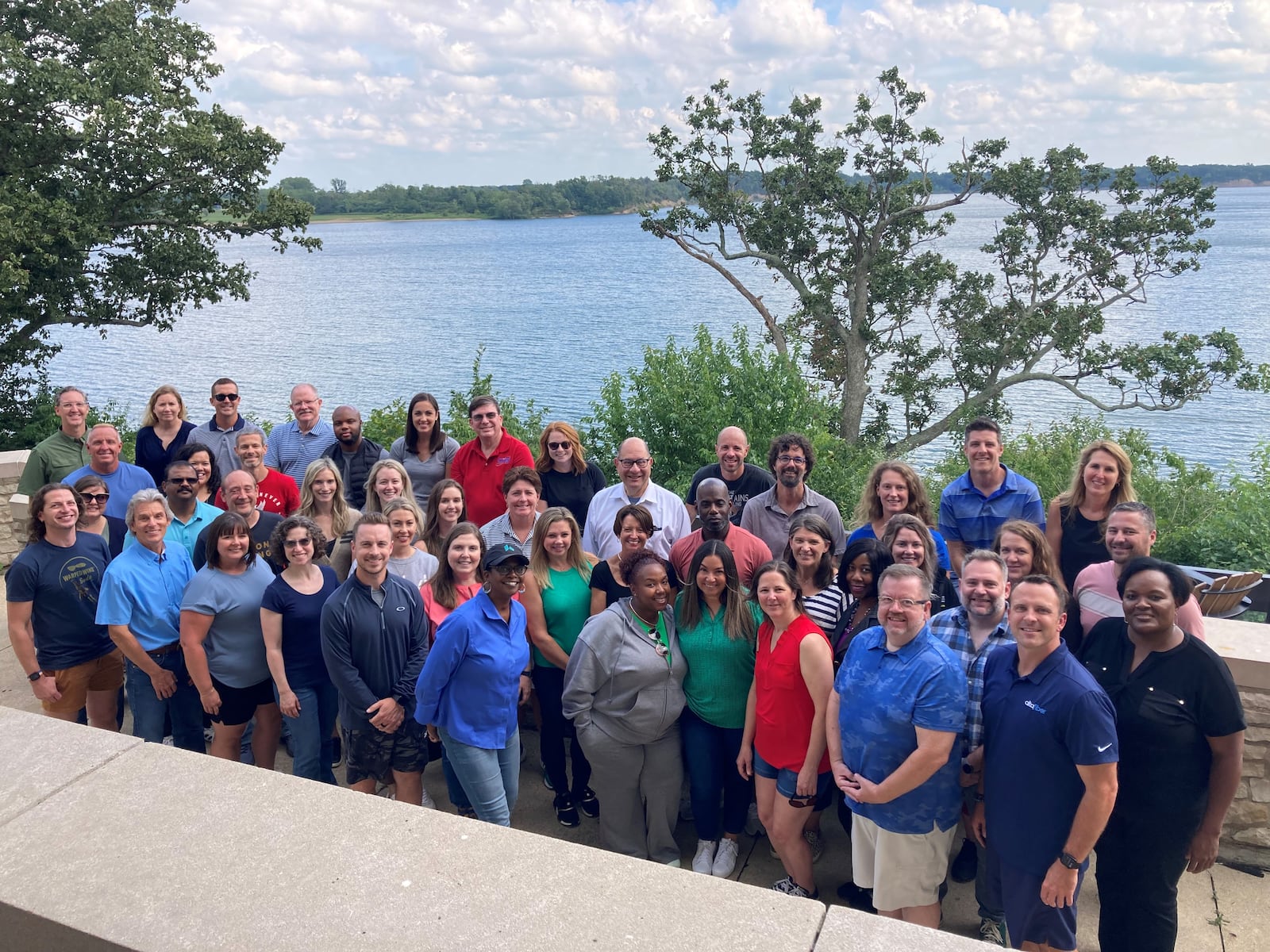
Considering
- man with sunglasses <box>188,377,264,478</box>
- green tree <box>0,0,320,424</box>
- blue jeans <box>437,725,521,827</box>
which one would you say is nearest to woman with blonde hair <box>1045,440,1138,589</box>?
blue jeans <box>437,725,521,827</box>

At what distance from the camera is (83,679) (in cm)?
533

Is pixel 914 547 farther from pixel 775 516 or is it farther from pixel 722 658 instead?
pixel 775 516

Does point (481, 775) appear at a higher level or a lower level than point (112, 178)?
lower

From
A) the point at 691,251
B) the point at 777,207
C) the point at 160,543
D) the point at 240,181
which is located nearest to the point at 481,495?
the point at 160,543

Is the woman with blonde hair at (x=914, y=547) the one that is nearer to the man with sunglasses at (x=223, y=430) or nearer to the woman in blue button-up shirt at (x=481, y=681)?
the woman in blue button-up shirt at (x=481, y=681)

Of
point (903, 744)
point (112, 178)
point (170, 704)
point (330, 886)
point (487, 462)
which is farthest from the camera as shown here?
point (112, 178)

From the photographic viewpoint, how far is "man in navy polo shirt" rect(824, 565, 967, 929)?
352 cm

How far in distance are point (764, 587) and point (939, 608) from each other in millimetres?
1027

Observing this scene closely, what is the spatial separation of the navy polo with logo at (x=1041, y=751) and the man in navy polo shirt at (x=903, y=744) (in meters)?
0.16

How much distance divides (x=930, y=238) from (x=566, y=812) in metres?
24.8

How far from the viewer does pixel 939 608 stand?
4.62 meters

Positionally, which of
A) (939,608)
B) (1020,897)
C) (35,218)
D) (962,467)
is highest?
(35,218)

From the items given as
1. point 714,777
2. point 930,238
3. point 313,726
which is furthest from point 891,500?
point 930,238

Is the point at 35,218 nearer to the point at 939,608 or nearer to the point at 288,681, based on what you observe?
the point at 288,681
